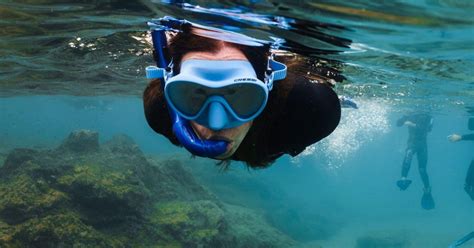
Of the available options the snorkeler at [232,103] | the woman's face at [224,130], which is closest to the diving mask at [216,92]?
the snorkeler at [232,103]

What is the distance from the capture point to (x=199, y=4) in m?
7.09

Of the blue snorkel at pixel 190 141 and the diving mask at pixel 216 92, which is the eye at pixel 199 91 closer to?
the diving mask at pixel 216 92

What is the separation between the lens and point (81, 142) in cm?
2422

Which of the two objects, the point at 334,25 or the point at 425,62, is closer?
the point at 334,25

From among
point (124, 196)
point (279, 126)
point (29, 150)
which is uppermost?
point (29, 150)

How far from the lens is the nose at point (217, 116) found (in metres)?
4.23

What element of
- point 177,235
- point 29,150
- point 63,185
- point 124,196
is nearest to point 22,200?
point 63,185

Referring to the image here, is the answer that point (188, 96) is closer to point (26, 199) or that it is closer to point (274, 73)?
point (274, 73)

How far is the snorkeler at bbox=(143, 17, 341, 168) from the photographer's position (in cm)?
434

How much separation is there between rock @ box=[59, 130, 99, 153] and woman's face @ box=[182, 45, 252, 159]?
69.1 ft

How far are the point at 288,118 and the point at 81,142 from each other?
2143 centimetres

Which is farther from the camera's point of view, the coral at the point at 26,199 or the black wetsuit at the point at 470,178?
the black wetsuit at the point at 470,178

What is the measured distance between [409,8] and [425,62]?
6515 mm

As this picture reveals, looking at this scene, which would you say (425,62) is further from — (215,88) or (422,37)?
(215,88)
